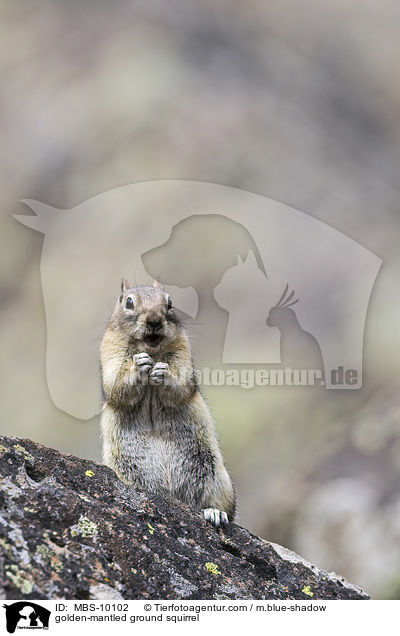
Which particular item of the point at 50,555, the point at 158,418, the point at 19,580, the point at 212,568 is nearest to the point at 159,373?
the point at 158,418

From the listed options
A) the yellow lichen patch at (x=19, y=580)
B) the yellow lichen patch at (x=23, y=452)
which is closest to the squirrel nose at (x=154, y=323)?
the yellow lichen patch at (x=23, y=452)

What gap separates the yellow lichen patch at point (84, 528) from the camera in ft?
5.11

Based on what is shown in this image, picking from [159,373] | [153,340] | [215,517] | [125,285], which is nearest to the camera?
[215,517]

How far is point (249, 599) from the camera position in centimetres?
167

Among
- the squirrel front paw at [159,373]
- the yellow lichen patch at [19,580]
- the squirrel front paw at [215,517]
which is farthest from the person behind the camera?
the squirrel front paw at [159,373]

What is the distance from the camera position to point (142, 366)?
2.33 metres

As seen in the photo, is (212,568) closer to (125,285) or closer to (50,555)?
(50,555)

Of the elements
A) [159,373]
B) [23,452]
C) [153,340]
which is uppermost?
[153,340]

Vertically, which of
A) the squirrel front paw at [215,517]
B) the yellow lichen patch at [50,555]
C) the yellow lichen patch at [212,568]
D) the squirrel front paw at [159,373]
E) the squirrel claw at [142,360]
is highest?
the squirrel claw at [142,360]

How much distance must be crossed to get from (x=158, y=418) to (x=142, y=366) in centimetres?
21

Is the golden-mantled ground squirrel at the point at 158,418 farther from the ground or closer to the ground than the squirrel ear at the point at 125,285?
closer to the ground

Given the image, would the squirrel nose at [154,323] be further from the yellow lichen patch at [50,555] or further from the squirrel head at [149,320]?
the yellow lichen patch at [50,555]

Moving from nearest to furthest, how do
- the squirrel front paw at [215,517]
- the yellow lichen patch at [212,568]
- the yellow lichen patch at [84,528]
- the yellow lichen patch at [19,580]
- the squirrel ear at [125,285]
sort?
1. the yellow lichen patch at [19,580]
2. the yellow lichen patch at [84,528]
3. the yellow lichen patch at [212,568]
4. the squirrel front paw at [215,517]
5. the squirrel ear at [125,285]
